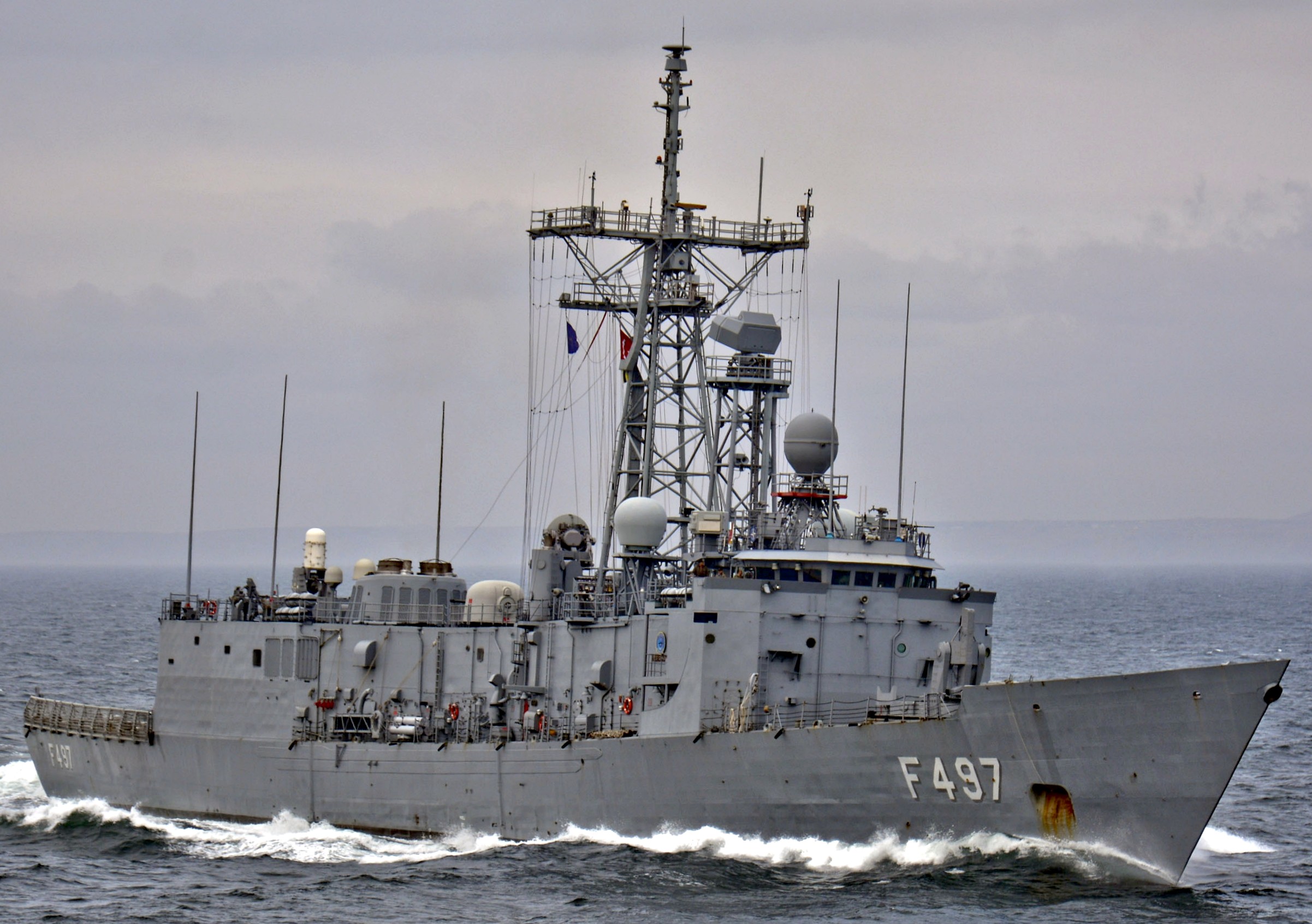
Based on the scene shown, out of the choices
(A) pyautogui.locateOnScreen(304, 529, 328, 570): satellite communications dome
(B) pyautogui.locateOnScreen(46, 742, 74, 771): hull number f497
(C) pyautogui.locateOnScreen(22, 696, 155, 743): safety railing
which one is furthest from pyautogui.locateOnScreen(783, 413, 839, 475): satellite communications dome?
(B) pyautogui.locateOnScreen(46, 742, 74, 771): hull number f497

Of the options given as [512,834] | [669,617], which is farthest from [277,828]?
[669,617]

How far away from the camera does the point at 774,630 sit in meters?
30.1

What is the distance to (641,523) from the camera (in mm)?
32875

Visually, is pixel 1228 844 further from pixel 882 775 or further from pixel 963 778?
pixel 882 775

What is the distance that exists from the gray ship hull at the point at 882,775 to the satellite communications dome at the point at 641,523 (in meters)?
4.06

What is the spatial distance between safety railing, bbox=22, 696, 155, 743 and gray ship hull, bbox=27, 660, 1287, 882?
4.76 m

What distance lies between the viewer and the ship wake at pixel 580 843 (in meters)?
26.7

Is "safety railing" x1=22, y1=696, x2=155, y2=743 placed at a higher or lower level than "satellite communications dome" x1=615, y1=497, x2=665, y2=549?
lower

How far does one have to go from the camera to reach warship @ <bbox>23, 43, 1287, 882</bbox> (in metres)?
26.1

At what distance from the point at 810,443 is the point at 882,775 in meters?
6.83

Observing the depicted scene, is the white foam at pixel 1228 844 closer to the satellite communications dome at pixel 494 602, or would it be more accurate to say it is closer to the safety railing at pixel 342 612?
the safety railing at pixel 342 612

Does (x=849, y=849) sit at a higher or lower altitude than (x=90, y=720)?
lower

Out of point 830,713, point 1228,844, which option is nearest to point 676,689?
point 830,713

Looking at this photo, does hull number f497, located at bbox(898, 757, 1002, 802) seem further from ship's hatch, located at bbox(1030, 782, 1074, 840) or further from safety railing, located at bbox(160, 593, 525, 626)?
safety railing, located at bbox(160, 593, 525, 626)
